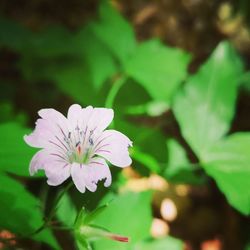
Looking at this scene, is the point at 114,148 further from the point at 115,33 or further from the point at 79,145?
the point at 115,33

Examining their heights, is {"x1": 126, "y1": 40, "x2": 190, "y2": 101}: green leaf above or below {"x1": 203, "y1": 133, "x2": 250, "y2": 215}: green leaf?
above

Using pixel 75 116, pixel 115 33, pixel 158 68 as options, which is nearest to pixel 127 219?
pixel 75 116

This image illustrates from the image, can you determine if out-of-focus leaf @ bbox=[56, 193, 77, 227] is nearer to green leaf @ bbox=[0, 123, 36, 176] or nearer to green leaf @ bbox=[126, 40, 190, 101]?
green leaf @ bbox=[0, 123, 36, 176]

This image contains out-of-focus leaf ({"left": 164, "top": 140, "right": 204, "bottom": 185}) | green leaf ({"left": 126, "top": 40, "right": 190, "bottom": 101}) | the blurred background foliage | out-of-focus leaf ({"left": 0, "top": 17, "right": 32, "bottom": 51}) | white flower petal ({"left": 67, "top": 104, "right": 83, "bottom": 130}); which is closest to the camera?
white flower petal ({"left": 67, "top": 104, "right": 83, "bottom": 130})

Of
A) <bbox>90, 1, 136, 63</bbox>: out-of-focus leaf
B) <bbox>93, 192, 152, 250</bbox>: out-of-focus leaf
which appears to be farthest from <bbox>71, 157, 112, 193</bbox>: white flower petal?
<bbox>90, 1, 136, 63</bbox>: out-of-focus leaf

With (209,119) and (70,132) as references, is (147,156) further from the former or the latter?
(70,132)

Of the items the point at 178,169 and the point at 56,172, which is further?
the point at 178,169
